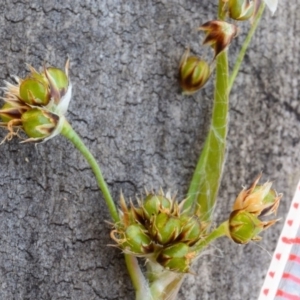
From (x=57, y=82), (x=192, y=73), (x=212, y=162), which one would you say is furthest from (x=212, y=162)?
(x=57, y=82)

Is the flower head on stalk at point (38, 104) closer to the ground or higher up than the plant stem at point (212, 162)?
higher up

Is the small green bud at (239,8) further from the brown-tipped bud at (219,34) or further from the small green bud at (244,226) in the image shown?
the small green bud at (244,226)

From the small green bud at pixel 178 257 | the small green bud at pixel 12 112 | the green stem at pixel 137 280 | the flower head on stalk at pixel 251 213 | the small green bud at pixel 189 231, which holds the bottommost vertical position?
the green stem at pixel 137 280

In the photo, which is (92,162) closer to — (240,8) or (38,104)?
(38,104)

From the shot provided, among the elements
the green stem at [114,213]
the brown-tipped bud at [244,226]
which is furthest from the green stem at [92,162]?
the brown-tipped bud at [244,226]

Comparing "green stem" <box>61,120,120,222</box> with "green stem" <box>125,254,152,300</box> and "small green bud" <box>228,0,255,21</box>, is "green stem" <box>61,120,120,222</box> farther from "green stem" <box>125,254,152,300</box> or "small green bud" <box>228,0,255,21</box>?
"small green bud" <box>228,0,255,21</box>

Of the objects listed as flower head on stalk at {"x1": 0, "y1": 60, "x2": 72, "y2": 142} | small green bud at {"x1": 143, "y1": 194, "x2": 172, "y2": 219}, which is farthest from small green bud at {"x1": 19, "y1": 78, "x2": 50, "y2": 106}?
small green bud at {"x1": 143, "y1": 194, "x2": 172, "y2": 219}
